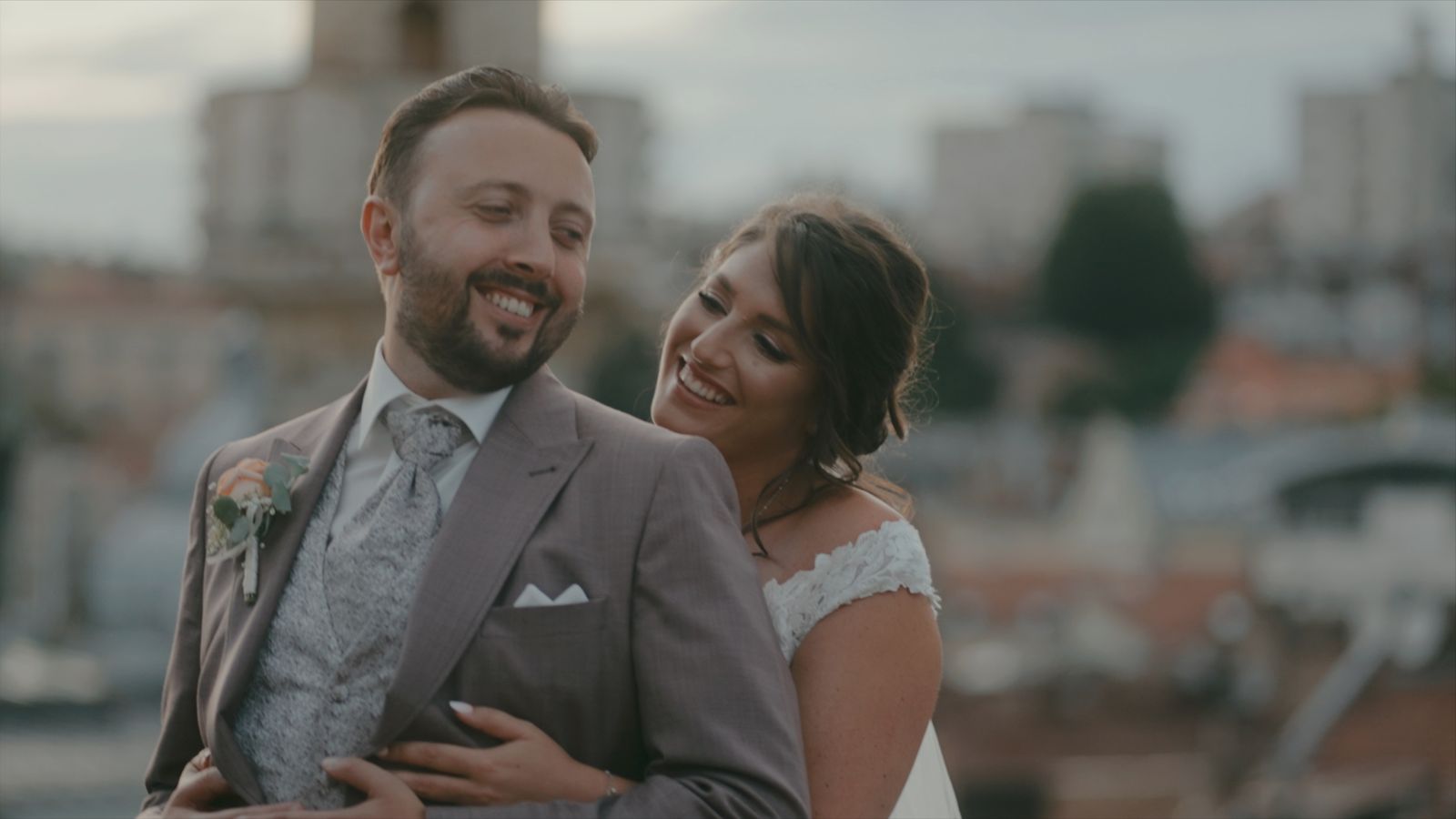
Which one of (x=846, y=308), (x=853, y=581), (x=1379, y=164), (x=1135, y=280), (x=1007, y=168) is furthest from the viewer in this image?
(x=1007, y=168)

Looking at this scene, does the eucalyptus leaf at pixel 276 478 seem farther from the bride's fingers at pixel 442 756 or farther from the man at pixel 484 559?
the bride's fingers at pixel 442 756

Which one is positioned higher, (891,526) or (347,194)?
(891,526)

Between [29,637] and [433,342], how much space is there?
109ft

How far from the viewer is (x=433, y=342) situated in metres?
2.65

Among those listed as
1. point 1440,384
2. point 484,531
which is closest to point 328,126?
point 484,531

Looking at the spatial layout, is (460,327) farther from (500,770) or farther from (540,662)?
(500,770)

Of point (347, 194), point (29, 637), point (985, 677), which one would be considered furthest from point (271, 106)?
point (29, 637)

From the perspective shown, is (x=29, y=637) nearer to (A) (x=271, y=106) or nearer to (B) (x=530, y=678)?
(A) (x=271, y=106)

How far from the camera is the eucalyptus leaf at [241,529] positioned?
106 inches

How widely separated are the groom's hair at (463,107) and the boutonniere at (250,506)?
0.36 meters

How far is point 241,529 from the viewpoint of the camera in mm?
2686

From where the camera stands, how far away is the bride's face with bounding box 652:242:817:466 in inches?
121

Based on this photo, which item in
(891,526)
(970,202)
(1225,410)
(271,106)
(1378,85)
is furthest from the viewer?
(970,202)

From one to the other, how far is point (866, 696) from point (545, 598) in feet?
1.73
